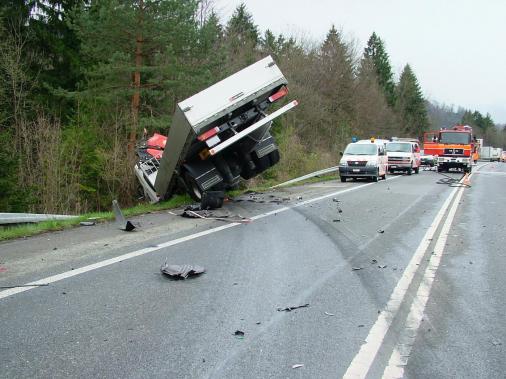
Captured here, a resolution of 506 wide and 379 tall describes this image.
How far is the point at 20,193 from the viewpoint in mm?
15148

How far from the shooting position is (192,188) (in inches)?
512

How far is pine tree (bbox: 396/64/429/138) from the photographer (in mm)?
82375

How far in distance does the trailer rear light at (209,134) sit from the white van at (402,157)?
22540 millimetres

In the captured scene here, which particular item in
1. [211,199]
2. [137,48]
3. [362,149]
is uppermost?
[137,48]

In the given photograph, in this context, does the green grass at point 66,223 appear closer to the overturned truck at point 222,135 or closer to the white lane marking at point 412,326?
the overturned truck at point 222,135

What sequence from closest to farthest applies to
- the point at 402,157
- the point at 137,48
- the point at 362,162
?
1. the point at 137,48
2. the point at 362,162
3. the point at 402,157

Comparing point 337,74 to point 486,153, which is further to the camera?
point 486,153

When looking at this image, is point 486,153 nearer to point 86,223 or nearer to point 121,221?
point 121,221

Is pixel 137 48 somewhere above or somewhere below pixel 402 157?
above

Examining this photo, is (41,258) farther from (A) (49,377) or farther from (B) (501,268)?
(B) (501,268)

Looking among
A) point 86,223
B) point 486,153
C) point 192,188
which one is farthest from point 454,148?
point 486,153

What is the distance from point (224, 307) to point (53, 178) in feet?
45.1

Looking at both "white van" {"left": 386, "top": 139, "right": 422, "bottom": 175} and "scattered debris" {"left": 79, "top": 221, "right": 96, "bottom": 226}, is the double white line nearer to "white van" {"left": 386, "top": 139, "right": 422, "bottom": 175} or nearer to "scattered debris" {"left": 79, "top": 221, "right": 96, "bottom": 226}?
"scattered debris" {"left": 79, "top": 221, "right": 96, "bottom": 226}

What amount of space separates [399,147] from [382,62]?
52720mm
